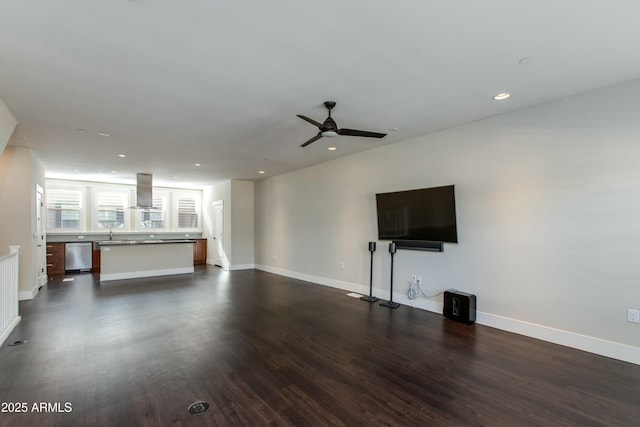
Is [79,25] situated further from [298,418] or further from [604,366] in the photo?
[604,366]

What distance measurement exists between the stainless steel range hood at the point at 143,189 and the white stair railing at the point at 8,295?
13.5 ft

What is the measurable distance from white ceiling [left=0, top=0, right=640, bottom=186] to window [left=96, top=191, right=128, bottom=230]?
544 centimetres

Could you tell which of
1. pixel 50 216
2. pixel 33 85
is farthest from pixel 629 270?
pixel 50 216

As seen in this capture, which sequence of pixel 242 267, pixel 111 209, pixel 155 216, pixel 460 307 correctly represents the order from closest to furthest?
pixel 460 307, pixel 242 267, pixel 111 209, pixel 155 216

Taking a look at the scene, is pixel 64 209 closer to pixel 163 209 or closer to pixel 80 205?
pixel 80 205

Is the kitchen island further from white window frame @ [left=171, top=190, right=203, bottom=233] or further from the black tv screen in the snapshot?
the black tv screen

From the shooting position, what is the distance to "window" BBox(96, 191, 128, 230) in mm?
9258

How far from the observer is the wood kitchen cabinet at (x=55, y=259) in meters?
7.95

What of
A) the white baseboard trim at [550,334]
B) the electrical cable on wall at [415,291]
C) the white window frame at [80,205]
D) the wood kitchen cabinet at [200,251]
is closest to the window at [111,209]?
the white window frame at [80,205]

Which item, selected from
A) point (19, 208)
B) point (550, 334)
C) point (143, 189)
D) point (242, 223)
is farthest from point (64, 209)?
point (550, 334)

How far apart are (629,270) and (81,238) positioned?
39.8 ft

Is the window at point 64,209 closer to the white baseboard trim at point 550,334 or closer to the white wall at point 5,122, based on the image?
the white wall at point 5,122

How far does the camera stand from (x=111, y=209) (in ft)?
30.9

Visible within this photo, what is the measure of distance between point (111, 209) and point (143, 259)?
307 cm
